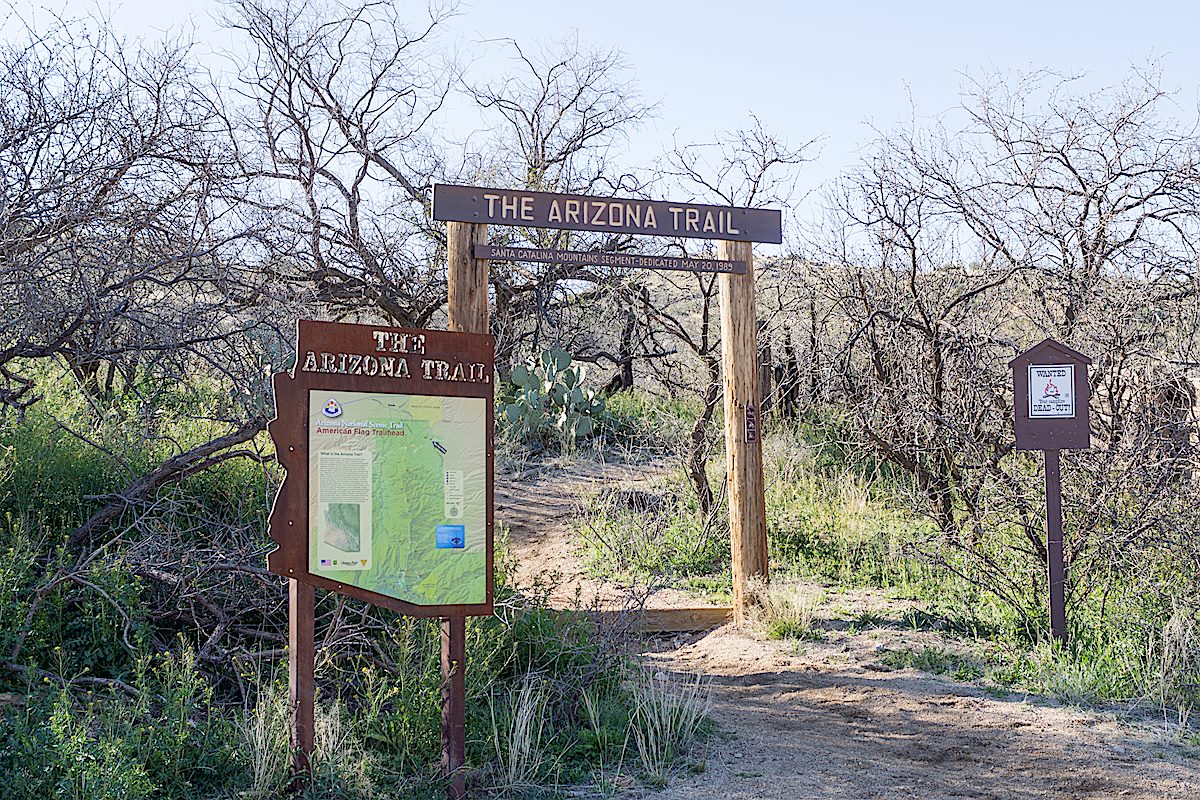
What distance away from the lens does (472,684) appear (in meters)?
5.66

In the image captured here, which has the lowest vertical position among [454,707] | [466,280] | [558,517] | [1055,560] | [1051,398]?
[454,707]

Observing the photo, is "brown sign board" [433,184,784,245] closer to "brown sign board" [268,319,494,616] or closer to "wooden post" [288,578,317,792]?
"brown sign board" [268,319,494,616]

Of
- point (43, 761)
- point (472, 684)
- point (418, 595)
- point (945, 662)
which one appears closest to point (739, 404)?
point (945, 662)

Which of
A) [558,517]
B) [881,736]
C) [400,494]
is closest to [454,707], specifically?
[400,494]

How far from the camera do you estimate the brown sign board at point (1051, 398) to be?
7332 millimetres

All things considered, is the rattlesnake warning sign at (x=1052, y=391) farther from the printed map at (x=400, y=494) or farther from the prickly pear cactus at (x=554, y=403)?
the prickly pear cactus at (x=554, y=403)

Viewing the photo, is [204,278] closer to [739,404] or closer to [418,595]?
[418,595]

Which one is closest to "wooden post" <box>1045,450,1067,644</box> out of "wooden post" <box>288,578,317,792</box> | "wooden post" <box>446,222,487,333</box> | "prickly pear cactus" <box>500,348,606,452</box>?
"wooden post" <box>446,222,487,333</box>

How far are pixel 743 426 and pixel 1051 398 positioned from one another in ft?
7.56

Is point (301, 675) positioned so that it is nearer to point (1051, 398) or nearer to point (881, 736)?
point (881, 736)

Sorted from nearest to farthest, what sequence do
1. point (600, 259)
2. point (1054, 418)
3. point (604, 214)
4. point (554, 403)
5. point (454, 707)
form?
point (454, 707) → point (1054, 418) → point (600, 259) → point (604, 214) → point (554, 403)

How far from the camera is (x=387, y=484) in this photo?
4812mm

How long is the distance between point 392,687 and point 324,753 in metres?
0.72

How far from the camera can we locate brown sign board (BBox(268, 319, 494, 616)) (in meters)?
4.65
